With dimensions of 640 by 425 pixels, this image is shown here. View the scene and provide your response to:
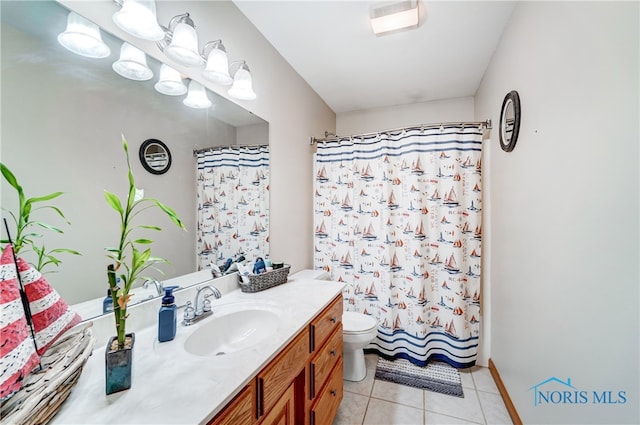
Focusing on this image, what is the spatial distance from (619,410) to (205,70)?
79.2 inches

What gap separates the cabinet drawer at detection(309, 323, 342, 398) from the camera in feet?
3.95

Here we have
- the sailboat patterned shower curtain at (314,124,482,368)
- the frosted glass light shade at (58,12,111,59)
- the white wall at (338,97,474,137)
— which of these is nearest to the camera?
the frosted glass light shade at (58,12,111,59)

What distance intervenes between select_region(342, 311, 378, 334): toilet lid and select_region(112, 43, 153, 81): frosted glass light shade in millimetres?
1863

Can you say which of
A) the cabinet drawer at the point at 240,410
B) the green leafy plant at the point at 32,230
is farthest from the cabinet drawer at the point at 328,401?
the green leafy plant at the point at 32,230

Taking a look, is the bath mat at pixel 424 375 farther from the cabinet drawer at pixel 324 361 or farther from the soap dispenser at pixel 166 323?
the soap dispenser at pixel 166 323

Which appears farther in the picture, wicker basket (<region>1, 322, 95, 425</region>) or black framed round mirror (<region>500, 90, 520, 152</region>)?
black framed round mirror (<region>500, 90, 520, 152</region>)

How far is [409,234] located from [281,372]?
5.13 feet

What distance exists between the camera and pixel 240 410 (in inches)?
28.9

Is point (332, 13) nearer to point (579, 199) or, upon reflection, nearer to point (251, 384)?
point (579, 199)

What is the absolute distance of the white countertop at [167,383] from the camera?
0.60 meters

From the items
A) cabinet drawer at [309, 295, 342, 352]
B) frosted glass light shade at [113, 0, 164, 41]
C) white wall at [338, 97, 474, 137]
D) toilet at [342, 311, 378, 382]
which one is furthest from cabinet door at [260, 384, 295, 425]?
white wall at [338, 97, 474, 137]

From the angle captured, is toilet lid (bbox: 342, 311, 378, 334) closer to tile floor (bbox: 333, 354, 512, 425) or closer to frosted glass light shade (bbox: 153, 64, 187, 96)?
tile floor (bbox: 333, 354, 512, 425)

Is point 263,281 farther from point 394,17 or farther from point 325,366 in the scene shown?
point 394,17

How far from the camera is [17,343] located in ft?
1.74
